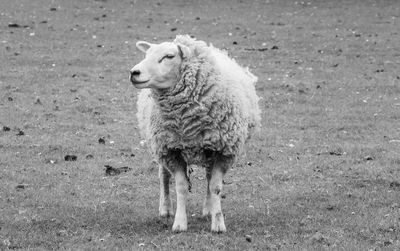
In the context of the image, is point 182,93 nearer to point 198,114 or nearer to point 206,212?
point 198,114

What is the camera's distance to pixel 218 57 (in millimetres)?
9102

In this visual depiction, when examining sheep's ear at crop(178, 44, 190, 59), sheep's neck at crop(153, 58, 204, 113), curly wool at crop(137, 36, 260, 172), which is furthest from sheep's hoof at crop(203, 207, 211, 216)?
sheep's ear at crop(178, 44, 190, 59)

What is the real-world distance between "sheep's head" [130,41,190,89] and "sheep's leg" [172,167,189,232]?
40.5 inches

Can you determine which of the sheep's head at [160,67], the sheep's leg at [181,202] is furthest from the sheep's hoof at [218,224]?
the sheep's head at [160,67]

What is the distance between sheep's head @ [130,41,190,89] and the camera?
25.5 feet

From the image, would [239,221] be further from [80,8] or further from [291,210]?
[80,8]

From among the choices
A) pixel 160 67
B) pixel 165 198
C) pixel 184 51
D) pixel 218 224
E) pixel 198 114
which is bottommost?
pixel 165 198

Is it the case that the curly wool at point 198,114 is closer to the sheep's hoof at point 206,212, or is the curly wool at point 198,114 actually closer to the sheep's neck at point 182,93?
the sheep's neck at point 182,93

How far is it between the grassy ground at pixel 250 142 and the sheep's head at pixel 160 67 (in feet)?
5.24

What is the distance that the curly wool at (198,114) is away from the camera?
8.03m

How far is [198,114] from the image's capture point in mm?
8008

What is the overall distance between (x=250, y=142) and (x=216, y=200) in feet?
15.6

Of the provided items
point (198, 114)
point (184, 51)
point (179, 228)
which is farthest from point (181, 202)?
point (184, 51)

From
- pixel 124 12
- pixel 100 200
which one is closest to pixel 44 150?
pixel 100 200
